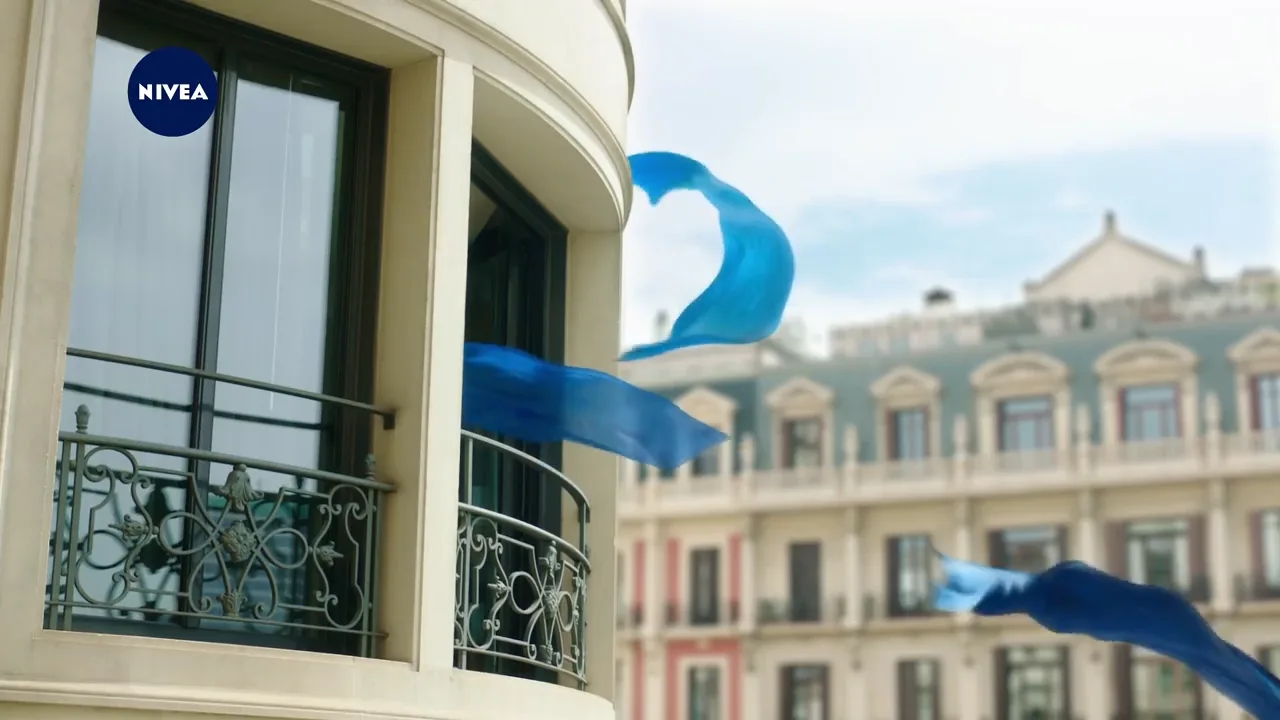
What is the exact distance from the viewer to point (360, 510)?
5.80m

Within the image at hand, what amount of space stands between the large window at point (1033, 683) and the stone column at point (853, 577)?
117 inches

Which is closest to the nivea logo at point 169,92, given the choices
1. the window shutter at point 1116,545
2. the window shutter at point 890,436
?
the window shutter at point 1116,545

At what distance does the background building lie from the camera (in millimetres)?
33094

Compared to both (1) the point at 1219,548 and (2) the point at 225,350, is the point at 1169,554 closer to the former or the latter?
(1) the point at 1219,548

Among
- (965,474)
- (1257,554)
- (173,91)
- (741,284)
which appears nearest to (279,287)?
(173,91)

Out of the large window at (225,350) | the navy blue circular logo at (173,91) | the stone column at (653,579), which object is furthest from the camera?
the stone column at (653,579)

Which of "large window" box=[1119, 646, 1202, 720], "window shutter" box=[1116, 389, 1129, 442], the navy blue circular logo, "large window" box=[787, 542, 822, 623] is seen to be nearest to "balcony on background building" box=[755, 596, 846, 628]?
"large window" box=[787, 542, 822, 623]

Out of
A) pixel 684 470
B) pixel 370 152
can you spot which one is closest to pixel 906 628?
pixel 684 470

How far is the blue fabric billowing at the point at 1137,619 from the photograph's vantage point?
294 inches

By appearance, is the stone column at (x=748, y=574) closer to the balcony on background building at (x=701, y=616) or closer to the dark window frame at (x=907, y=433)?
the balcony on background building at (x=701, y=616)

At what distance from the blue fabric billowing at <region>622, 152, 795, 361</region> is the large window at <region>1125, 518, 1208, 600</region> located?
2703cm

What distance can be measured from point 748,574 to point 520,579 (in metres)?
29.4

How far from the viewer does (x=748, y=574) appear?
119 feet

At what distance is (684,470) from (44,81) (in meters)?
32.7
